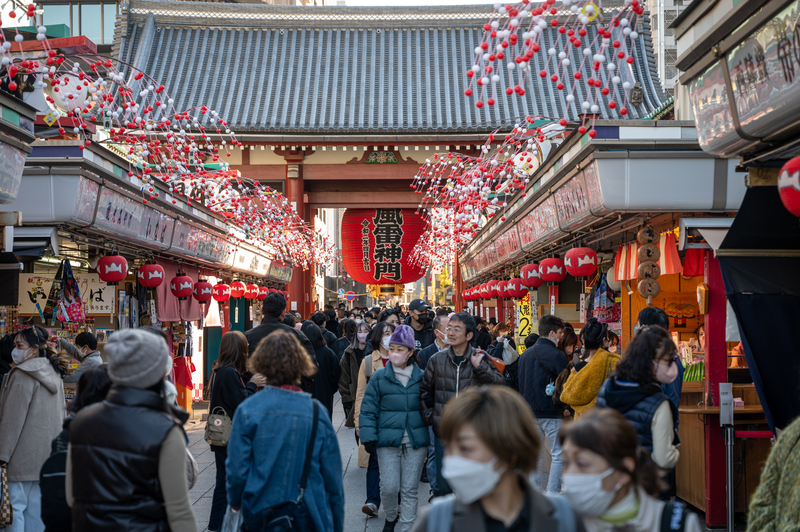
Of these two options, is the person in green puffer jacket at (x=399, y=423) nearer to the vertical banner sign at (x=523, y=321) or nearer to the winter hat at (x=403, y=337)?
the winter hat at (x=403, y=337)

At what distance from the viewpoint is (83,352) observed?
7.55 m

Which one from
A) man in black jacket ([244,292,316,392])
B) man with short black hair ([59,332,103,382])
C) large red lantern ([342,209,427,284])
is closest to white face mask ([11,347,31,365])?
man with short black hair ([59,332,103,382])

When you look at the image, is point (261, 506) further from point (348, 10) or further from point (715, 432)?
point (348, 10)

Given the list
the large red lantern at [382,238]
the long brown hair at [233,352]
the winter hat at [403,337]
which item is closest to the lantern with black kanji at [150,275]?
the long brown hair at [233,352]

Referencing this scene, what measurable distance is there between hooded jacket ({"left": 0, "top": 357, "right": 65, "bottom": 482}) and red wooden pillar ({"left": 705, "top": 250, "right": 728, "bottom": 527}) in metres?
5.80

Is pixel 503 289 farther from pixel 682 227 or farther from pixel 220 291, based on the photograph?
pixel 682 227

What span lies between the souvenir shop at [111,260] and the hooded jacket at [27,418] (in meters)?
0.97

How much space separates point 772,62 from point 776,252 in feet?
4.83

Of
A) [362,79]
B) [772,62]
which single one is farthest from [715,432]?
[362,79]

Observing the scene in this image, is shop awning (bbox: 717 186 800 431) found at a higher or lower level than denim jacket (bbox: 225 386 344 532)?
higher

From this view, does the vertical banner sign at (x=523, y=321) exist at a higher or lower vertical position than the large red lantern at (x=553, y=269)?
lower

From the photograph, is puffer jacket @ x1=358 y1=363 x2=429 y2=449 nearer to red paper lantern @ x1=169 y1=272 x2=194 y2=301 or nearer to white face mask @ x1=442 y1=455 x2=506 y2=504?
white face mask @ x1=442 y1=455 x2=506 y2=504

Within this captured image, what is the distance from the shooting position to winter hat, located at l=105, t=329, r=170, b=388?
120 inches

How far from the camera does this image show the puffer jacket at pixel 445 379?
18.1 ft
